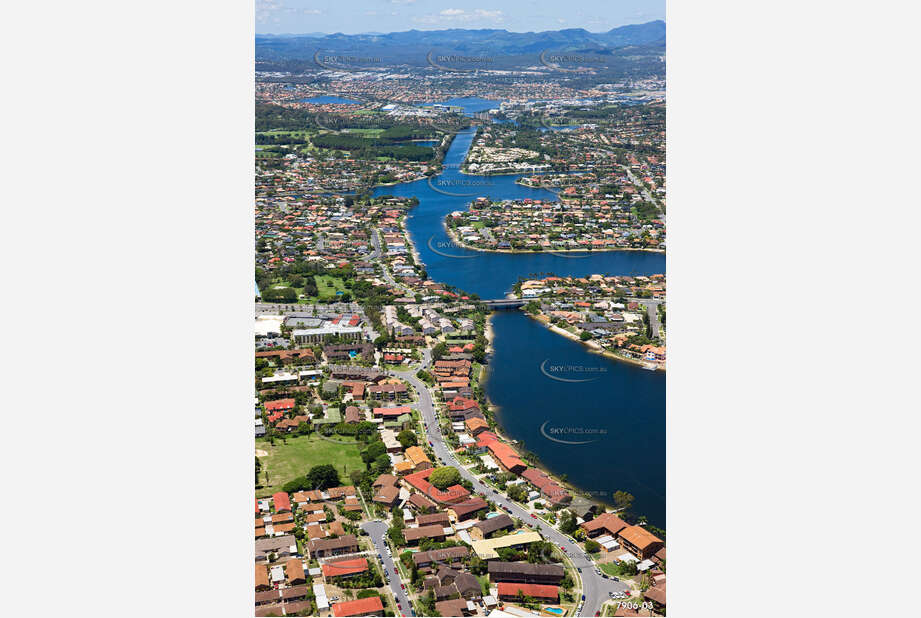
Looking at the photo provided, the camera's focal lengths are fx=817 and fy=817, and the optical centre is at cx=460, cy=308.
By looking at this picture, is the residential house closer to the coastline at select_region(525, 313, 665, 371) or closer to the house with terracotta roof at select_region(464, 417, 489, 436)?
the house with terracotta roof at select_region(464, 417, 489, 436)

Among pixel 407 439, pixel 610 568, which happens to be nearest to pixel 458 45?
pixel 407 439

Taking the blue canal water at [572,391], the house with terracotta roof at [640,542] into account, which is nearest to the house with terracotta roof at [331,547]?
the house with terracotta roof at [640,542]

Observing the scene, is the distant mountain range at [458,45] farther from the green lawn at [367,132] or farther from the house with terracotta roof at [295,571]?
the house with terracotta roof at [295,571]

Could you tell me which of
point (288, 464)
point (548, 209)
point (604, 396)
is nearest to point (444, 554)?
point (288, 464)

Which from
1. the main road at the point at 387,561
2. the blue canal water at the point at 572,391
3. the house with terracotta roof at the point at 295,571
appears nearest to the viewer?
the main road at the point at 387,561

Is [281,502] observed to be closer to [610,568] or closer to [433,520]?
[433,520]

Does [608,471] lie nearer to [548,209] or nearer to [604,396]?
[604,396]
